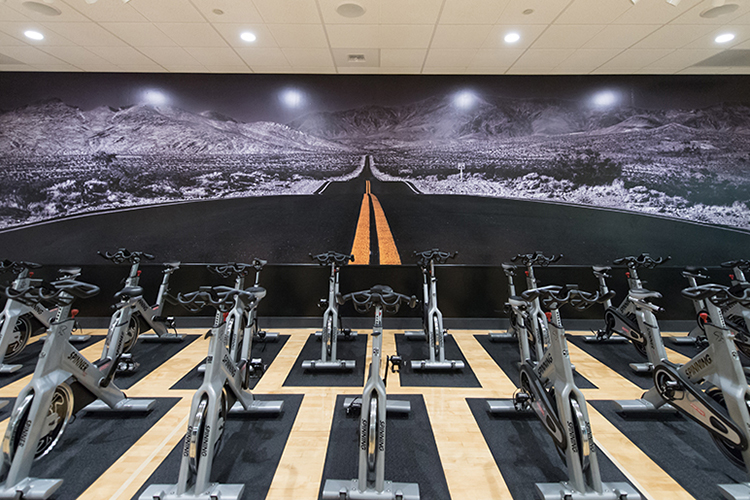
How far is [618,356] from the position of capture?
11.3 feet

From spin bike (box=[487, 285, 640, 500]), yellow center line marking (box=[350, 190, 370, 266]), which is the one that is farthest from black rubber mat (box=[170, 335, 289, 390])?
spin bike (box=[487, 285, 640, 500])

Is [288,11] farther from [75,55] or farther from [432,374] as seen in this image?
[432,374]

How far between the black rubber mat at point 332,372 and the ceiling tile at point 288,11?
11.2ft

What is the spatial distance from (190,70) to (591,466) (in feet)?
18.2

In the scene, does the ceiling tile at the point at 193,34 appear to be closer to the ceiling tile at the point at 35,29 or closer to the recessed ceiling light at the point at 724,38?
the ceiling tile at the point at 35,29

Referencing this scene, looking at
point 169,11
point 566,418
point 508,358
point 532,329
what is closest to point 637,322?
point 532,329

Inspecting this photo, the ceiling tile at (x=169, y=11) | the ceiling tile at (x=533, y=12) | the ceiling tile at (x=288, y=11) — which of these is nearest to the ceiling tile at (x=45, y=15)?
the ceiling tile at (x=169, y=11)

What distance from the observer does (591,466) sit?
1.61 meters

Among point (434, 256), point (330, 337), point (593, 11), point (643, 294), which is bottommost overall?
point (330, 337)

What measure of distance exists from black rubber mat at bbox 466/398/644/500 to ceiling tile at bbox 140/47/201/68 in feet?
15.9

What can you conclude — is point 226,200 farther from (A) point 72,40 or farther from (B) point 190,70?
(A) point 72,40

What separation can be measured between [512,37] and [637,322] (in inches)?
127

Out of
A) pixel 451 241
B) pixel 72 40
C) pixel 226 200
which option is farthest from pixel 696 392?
pixel 72 40

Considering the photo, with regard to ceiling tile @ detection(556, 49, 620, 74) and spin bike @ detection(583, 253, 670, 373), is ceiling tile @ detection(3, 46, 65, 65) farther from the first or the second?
spin bike @ detection(583, 253, 670, 373)
